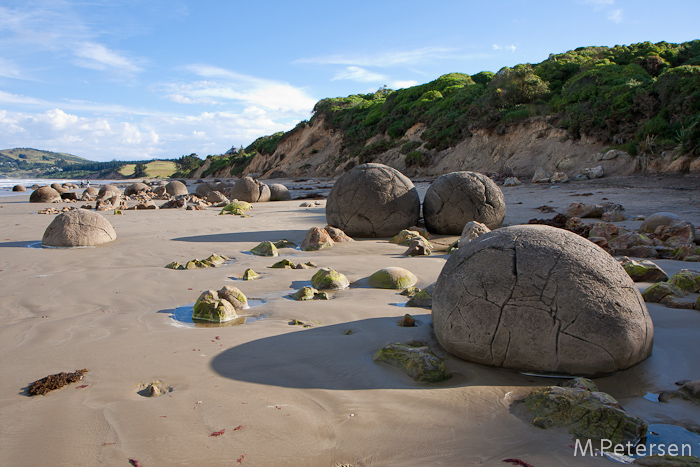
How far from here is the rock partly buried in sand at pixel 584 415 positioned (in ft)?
7.07

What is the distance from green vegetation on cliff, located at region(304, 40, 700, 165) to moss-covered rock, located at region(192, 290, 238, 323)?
51.1ft

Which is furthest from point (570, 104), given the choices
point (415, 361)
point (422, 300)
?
point (415, 361)

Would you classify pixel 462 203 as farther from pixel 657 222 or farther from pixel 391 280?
pixel 391 280

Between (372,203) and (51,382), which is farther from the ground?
(372,203)

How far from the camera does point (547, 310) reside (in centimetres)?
282

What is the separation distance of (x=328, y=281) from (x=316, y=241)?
2513mm

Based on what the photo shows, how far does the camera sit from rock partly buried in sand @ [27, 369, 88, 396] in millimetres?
2565

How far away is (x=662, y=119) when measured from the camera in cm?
1631

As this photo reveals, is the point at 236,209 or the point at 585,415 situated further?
the point at 236,209

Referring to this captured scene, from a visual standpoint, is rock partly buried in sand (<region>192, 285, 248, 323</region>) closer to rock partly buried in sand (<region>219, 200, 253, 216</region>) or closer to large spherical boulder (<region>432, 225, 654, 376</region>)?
large spherical boulder (<region>432, 225, 654, 376</region>)

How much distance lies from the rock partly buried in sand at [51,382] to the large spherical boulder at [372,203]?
6093mm

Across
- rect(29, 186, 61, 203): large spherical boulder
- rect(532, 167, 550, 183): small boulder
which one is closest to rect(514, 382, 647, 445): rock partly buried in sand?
rect(532, 167, 550, 183): small boulder

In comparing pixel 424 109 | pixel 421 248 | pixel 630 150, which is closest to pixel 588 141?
pixel 630 150

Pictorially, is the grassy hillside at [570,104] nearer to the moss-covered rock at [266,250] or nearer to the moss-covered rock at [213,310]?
the moss-covered rock at [266,250]
